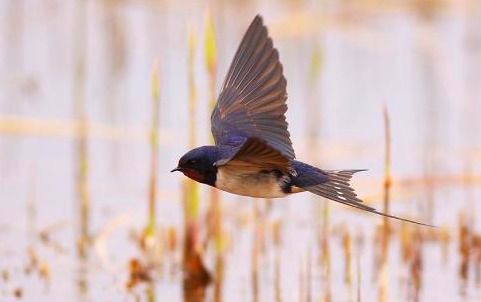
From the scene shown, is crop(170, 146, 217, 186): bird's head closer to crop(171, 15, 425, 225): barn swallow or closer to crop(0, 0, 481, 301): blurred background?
crop(171, 15, 425, 225): barn swallow

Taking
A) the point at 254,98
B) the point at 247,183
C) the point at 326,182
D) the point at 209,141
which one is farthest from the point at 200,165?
the point at 209,141

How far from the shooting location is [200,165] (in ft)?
15.5

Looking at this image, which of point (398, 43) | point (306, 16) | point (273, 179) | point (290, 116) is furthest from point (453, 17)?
point (273, 179)

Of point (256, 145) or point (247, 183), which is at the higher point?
point (256, 145)

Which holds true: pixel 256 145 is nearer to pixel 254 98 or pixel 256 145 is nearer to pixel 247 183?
pixel 247 183

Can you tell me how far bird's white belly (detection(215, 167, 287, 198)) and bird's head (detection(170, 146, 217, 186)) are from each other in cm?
3

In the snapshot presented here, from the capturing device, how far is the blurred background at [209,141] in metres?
6.23

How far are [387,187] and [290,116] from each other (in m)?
4.07

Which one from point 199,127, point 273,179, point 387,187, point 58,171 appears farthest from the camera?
point 199,127

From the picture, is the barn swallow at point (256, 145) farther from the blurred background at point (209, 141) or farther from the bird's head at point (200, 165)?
the blurred background at point (209, 141)

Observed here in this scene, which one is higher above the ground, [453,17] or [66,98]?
[453,17]

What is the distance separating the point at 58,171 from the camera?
8188mm

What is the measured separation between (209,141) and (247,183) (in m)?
2.10

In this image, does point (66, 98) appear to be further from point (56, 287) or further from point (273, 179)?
point (273, 179)
